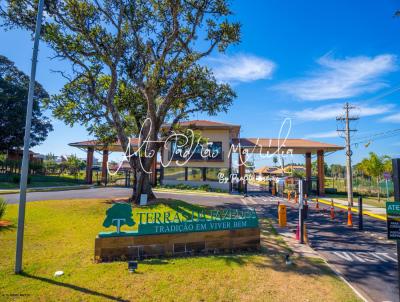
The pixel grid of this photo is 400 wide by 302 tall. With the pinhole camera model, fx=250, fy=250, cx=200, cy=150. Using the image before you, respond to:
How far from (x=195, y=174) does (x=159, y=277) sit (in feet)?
86.0

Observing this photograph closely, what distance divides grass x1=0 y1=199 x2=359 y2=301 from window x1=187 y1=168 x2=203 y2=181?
926 inches

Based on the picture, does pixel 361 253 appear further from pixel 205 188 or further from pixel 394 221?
pixel 205 188

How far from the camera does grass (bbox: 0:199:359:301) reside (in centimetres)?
498

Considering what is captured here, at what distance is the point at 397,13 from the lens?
826 cm

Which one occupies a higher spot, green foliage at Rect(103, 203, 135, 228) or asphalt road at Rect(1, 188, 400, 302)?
green foliage at Rect(103, 203, 135, 228)

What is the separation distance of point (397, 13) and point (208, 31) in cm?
882

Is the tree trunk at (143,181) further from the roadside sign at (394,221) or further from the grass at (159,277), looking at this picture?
the roadside sign at (394,221)

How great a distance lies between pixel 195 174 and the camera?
31938 mm

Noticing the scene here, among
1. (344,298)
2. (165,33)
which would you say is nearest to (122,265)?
(344,298)

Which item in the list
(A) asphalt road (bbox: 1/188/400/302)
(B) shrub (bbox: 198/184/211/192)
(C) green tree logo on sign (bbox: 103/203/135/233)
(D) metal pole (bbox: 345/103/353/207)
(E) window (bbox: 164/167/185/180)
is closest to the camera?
(A) asphalt road (bbox: 1/188/400/302)

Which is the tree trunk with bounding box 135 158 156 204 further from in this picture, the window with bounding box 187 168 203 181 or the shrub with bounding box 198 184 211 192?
the window with bounding box 187 168 203 181

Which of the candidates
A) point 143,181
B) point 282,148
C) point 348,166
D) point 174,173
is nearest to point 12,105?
point 174,173

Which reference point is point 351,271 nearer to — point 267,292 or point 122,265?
point 267,292

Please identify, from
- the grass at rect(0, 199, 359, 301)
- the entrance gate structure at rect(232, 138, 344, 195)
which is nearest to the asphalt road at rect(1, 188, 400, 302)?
the grass at rect(0, 199, 359, 301)
